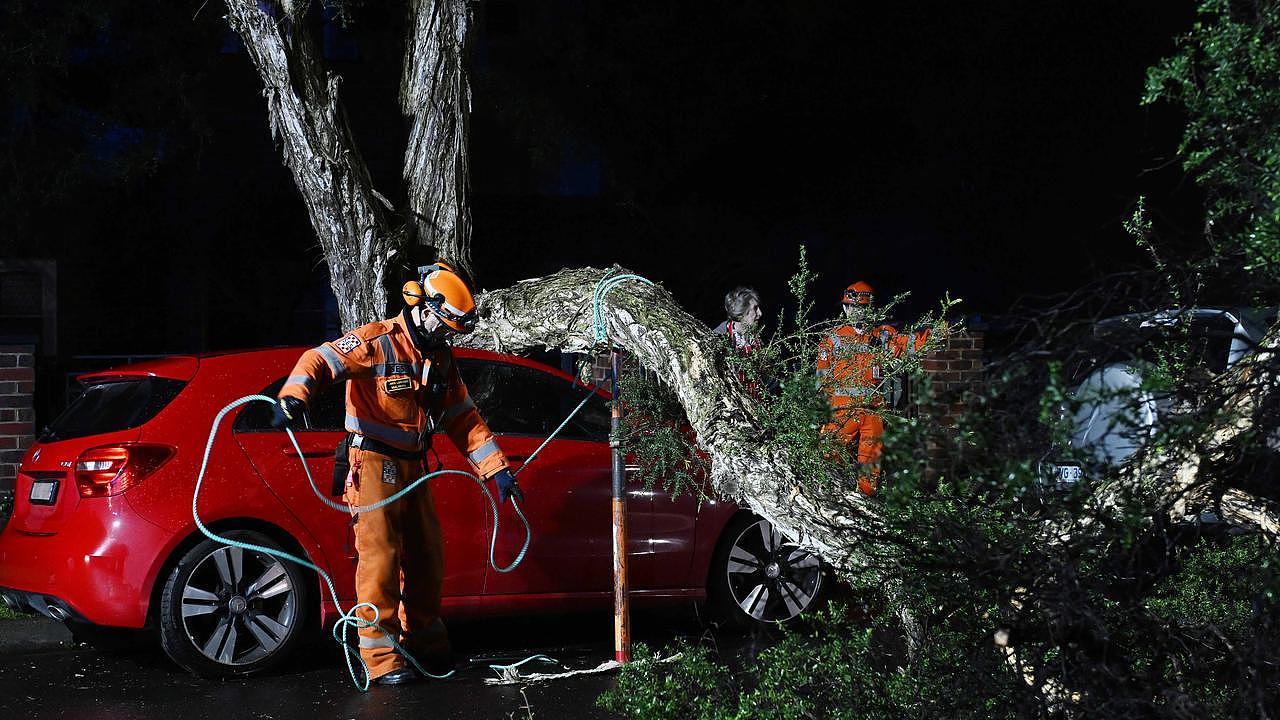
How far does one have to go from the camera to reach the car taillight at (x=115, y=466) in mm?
6559

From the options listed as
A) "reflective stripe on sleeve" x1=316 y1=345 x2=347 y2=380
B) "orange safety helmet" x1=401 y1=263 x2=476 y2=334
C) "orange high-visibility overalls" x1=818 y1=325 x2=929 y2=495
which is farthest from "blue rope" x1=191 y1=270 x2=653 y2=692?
"orange high-visibility overalls" x1=818 y1=325 x2=929 y2=495

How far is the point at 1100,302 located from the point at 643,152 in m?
12.5

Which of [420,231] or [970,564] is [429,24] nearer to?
[420,231]

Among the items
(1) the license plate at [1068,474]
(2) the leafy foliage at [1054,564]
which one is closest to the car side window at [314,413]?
(2) the leafy foliage at [1054,564]

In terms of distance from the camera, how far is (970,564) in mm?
4090

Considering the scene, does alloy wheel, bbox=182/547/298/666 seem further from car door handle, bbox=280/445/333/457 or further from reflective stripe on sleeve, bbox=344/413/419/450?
reflective stripe on sleeve, bbox=344/413/419/450

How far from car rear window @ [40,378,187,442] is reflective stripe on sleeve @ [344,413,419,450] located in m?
0.96

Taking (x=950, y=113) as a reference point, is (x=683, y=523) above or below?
below

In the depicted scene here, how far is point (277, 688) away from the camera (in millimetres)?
6613

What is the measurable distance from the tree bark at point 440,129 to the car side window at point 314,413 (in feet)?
7.56

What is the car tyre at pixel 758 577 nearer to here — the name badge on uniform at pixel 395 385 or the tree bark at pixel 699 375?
the tree bark at pixel 699 375

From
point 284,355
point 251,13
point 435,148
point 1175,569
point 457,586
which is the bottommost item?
point 457,586

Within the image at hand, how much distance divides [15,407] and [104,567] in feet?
11.2

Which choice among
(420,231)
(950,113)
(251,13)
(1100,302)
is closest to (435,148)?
(420,231)
